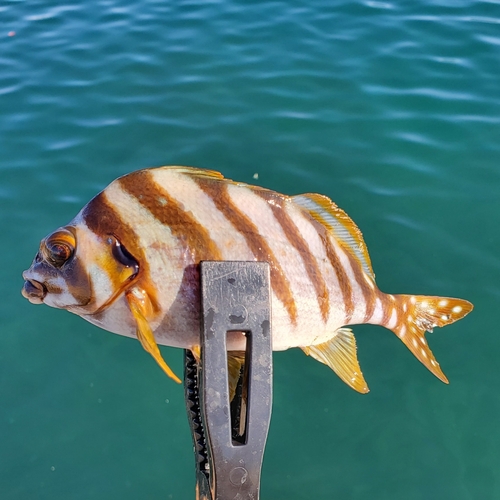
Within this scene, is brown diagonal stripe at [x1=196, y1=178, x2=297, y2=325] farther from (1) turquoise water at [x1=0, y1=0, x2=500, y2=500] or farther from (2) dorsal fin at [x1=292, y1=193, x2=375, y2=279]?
(1) turquoise water at [x1=0, y1=0, x2=500, y2=500]

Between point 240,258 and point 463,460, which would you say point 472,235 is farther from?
point 240,258

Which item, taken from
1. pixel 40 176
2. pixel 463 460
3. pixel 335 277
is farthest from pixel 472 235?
pixel 40 176

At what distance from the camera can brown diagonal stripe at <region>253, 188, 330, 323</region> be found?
7.09ft

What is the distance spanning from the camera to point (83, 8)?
313 inches

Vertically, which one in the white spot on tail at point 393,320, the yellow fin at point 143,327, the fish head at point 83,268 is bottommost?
the white spot on tail at point 393,320

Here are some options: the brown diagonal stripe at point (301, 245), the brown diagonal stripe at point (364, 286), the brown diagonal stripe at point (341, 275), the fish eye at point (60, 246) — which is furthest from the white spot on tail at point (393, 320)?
the fish eye at point (60, 246)

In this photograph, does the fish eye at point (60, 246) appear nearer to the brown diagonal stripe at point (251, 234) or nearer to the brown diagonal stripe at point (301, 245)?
the brown diagonal stripe at point (251, 234)

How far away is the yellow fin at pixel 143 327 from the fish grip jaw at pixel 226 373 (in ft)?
0.55

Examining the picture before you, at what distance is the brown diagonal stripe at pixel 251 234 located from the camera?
2.04m

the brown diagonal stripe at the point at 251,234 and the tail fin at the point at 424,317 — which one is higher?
the brown diagonal stripe at the point at 251,234

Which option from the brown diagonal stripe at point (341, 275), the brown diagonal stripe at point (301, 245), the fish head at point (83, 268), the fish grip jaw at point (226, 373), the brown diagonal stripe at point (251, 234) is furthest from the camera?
the brown diagonal stripe at point (341, 275)

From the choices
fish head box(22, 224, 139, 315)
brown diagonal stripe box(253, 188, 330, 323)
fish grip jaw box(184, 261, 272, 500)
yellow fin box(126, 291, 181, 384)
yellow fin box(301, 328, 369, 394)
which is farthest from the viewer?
yellow fin box(301, 328, 369, 394)

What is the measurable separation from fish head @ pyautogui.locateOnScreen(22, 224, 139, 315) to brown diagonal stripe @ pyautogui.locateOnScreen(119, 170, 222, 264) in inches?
6.7

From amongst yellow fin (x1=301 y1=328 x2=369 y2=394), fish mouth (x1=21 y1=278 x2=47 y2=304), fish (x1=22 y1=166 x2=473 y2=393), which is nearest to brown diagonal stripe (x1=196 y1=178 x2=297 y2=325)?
fish (x1=22 y1=166 x2=473 y2=393)
